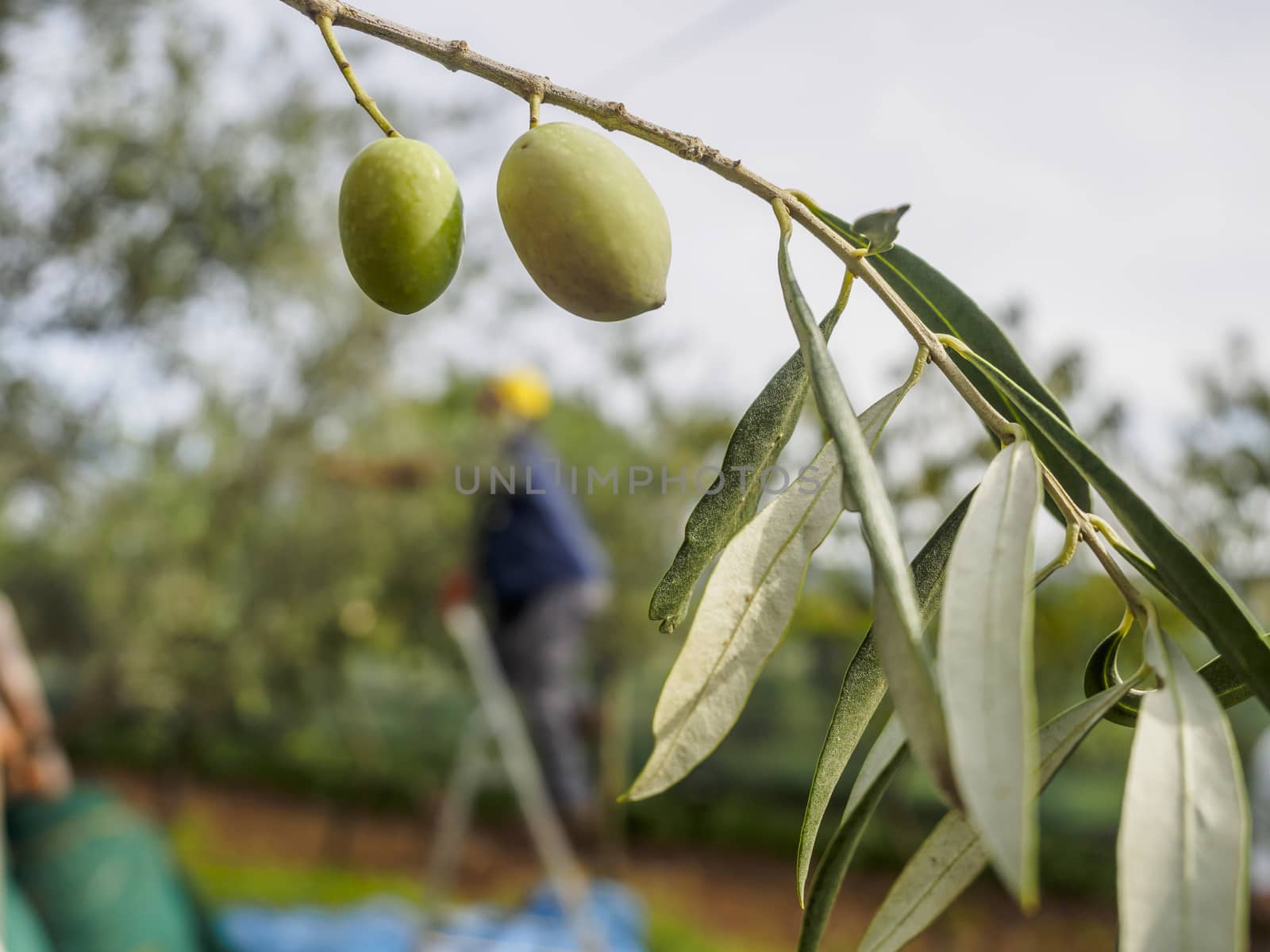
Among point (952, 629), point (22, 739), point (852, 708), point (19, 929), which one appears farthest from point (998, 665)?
point (22, 739)

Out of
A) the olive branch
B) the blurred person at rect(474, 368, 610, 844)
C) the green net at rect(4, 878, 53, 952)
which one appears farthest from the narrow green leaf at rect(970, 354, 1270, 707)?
the blurred person at rect(474, 368, 610, 844)

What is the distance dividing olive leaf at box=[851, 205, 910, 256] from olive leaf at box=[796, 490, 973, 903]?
92mm

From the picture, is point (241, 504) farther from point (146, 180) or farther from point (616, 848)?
point (616, 848)

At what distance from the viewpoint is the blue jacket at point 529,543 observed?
13.4 feet

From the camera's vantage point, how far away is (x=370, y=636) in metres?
5.43

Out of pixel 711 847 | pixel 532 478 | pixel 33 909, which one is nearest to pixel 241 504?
pixel 532 478

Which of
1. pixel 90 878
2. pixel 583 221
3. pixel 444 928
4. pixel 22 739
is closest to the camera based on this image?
pixel 583 221

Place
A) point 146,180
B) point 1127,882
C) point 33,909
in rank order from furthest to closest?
point 146,180, point 33,909, point 1127,882

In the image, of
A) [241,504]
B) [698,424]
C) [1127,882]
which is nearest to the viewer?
[1127,882]

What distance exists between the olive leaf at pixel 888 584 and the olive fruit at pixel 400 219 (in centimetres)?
15

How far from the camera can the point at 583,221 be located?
377mm

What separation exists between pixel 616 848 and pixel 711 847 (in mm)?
585

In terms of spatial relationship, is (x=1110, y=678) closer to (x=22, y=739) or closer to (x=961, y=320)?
(x=961, y=320)

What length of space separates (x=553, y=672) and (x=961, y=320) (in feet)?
12.6
